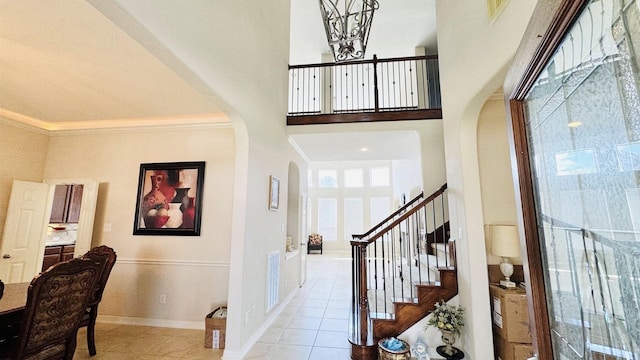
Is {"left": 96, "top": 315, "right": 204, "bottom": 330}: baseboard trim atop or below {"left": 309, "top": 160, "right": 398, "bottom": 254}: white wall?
below

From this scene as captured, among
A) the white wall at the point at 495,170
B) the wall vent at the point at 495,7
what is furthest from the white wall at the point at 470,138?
the white wall at the point at 495,170

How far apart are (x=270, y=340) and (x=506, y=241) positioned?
9.26 feet

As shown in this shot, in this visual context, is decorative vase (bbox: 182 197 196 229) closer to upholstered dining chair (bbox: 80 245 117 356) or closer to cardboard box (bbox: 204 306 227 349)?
upholstered dining chair (bbox: 80 245 117 356)

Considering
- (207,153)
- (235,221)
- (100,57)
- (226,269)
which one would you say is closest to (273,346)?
(226,269)

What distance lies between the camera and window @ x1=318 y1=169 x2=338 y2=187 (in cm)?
1177

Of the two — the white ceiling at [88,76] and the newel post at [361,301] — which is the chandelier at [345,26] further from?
the newel post at [361,301]

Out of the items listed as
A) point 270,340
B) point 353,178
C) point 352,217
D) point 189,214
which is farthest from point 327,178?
point 270,340

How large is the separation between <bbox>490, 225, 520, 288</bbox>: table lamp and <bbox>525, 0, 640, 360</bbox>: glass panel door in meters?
1.95

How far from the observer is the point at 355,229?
36.9 ft

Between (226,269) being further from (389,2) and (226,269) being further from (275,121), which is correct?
(389,2)

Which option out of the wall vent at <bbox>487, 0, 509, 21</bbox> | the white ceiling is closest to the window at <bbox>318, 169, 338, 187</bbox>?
the white ceiling

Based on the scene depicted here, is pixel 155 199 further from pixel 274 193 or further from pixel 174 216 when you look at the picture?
pixel 274 193

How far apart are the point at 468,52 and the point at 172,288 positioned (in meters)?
4.66

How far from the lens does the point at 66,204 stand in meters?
5.39
